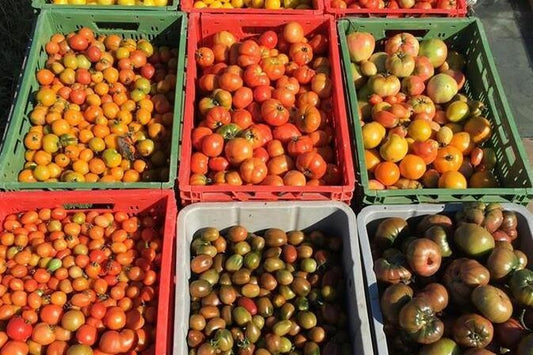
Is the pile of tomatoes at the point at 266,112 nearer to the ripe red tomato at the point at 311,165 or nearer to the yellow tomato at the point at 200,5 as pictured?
the ripe red tomato at the point at 311,165

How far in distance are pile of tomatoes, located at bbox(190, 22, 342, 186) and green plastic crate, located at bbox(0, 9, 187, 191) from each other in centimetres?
18

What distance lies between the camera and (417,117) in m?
3.38

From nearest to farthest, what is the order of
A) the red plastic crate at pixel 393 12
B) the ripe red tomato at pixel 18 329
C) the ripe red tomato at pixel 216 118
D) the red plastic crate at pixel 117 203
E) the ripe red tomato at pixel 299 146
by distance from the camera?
1. the ripe red tomato at pixel 18 329
2. the red plastic crate at pixel 117 203
3. the ripe red tomato at pixel 299 146
4. the ripe red tomato at pixel 216 118
5. the red plastic crate at pixel 393 12

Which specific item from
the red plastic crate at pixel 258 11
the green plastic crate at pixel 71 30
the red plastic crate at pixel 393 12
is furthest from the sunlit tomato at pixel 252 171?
the red plastic crate at pixel 393 12

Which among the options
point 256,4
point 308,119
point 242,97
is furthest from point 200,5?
point 308,119

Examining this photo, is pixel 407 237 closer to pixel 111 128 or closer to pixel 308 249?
pixel 308 249

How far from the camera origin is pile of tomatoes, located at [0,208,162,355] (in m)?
2.55

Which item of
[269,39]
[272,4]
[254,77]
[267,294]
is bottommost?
[267,294]

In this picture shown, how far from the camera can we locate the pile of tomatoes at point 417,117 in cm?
316

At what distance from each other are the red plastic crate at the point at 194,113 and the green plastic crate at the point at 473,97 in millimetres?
83

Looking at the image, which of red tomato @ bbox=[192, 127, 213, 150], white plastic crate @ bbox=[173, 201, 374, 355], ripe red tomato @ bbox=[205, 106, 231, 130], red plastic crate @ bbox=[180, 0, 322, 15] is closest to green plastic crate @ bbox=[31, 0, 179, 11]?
red plastic crate @ bbox=[180, 0, 322, 15]

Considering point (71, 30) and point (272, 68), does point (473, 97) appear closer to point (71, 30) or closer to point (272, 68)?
point (272, 68)

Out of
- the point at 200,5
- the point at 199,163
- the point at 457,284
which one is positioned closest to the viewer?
the point at 457,284

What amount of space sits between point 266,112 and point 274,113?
0.20 ft
